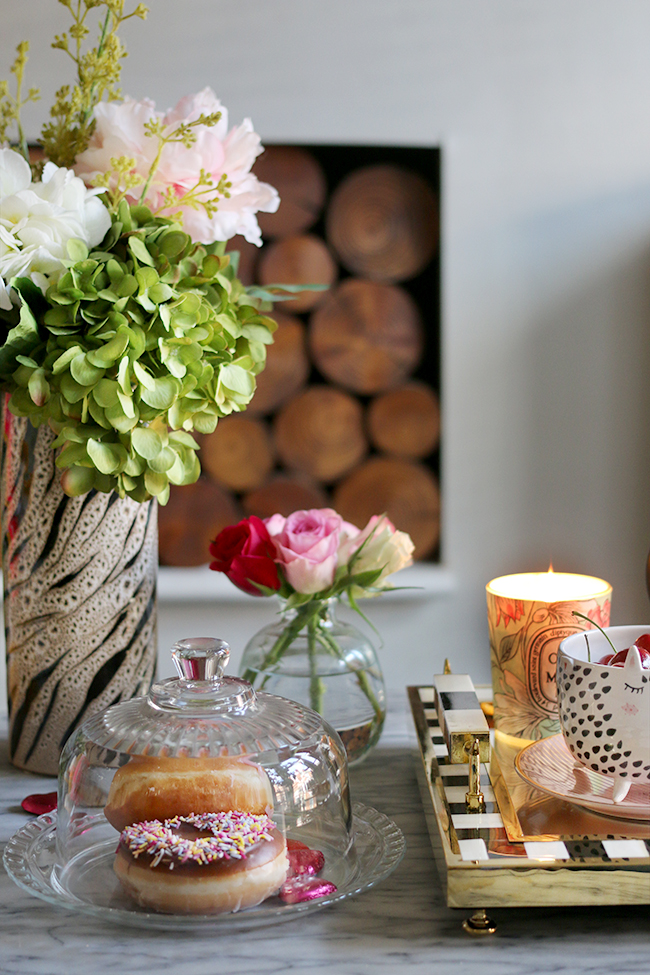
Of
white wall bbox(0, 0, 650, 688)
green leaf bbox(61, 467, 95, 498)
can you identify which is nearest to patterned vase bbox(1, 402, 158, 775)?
green leaf bbox(61, 467, 95, 498)

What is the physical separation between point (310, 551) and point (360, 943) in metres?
0.28

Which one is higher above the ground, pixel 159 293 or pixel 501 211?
pixel 501 211

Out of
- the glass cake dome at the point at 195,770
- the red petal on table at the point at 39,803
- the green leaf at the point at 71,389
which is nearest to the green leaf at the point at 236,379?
the green leaf at the point at 71,389

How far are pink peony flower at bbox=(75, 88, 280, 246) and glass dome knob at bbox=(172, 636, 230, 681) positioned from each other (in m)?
0.31

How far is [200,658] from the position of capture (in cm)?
54

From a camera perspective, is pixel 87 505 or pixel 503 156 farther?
pixel 503 156

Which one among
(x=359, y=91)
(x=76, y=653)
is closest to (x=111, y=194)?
(x=76, y=653)

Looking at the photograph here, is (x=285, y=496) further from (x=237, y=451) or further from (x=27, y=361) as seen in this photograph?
(x=27, y=361)

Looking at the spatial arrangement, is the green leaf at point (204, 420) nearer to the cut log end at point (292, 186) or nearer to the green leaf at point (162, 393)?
the green leaf at point (162, 393)

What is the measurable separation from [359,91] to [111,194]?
3.76 feet

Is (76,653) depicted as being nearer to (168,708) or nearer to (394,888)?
(168,708)

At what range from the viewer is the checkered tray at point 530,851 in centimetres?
46

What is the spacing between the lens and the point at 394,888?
0.52m

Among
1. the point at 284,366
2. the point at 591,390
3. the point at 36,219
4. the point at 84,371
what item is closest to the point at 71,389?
the point at 84,371
